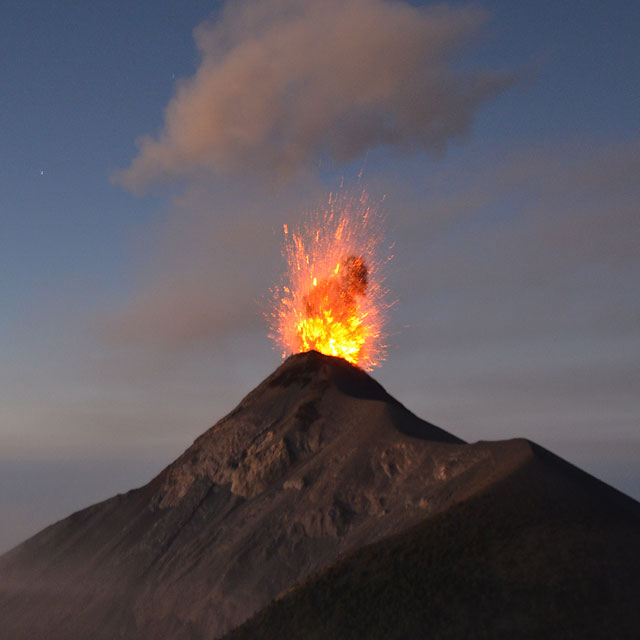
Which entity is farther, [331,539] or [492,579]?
[331,539]

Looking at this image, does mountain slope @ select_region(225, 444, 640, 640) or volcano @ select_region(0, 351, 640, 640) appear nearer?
mountain slope @ select_region(225, 444, 640, 640)

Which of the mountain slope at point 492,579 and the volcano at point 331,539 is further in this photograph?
the volcano at point 331,539

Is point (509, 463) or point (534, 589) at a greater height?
point (509, 463)

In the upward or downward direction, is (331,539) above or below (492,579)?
above

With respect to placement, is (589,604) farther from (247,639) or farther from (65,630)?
(65,630)

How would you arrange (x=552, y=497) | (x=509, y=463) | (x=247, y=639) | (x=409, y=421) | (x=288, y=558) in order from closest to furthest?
1. (x=247, y=639)
2. (x=552, y=497)
3. (x=509, y=463)
4. (x=288, y=558)
5. (x=409, y=421)

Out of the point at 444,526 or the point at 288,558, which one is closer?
the point at 444,526

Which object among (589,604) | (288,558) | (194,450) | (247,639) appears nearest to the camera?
(589,604)

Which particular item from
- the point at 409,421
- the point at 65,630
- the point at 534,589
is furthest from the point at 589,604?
the point at 65,630
